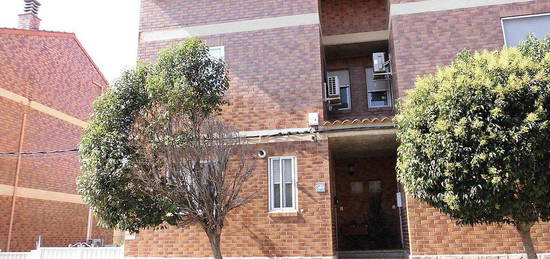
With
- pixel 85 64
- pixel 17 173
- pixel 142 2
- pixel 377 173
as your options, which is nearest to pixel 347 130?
pixel 377 173

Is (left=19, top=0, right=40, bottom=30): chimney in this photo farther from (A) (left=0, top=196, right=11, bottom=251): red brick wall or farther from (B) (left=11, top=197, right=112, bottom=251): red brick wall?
(A) (left=0, top=196, right=11, bottom=251): red brick wall

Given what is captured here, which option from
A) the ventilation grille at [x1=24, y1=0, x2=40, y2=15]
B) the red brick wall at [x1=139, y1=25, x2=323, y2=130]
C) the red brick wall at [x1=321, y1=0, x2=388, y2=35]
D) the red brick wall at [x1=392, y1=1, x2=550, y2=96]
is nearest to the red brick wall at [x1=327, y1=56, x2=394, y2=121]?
the red brick wall at [x1=321, y1=0, x2=388, y2=35]

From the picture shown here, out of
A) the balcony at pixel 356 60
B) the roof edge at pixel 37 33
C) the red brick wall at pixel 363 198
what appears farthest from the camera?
the roof edge at pixel 37 33

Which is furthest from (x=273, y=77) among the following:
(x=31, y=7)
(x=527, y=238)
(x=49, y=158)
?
(x=31, y=7)

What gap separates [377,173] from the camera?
1488 centimetres

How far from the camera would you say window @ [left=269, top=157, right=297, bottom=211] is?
1156 cm

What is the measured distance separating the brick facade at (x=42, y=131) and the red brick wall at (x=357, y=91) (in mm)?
11950

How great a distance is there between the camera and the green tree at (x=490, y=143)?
7.42m

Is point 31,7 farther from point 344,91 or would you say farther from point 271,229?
point 271,229

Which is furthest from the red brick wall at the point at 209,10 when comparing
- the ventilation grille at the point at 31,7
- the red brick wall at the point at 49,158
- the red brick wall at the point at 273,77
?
the ventilation grille at the point at 31,7

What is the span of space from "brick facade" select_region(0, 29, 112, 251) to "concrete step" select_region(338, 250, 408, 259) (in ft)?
40.0

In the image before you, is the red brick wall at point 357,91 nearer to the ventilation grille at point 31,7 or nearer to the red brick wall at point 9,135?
the red brick wall at point 9,135

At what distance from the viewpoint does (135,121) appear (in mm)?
10383

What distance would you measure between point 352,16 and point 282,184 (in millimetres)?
5715
